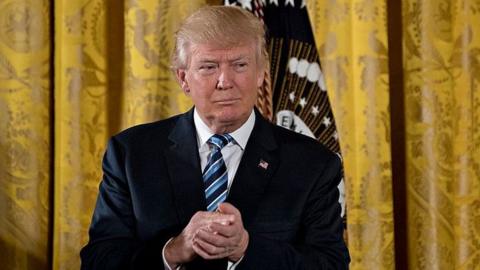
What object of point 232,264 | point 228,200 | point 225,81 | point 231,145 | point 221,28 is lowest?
point 232,264

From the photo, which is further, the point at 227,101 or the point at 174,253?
the point at 227,101

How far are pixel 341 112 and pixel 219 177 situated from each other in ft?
2.76

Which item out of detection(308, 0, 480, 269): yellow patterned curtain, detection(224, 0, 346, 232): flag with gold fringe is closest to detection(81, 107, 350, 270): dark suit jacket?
detection(224, 0, 346, 232): flag with gold fringe

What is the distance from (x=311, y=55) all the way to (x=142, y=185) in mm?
875

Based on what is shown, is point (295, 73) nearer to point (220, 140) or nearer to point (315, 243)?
point (220, 140)

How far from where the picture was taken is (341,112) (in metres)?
2.31

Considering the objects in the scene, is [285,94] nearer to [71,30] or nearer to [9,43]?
[71,30]

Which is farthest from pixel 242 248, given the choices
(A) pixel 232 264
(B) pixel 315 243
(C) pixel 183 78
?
(C) pixel 183 78

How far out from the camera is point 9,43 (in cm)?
230

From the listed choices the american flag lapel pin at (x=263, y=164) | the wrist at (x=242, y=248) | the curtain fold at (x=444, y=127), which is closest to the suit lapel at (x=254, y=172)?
the american flag lapel pin at (x=263, y=164)

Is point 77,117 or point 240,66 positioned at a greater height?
point 240,66

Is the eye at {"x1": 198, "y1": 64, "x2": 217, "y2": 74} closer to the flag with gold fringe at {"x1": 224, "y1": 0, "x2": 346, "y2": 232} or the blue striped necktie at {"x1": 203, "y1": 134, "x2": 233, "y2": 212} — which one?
the blue striped necktie at {"x1": 203, "y1": 134, "x2": 233, "y2": 212}

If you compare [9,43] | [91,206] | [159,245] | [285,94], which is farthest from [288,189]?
[9,43]

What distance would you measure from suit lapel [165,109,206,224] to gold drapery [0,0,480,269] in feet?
2.33
